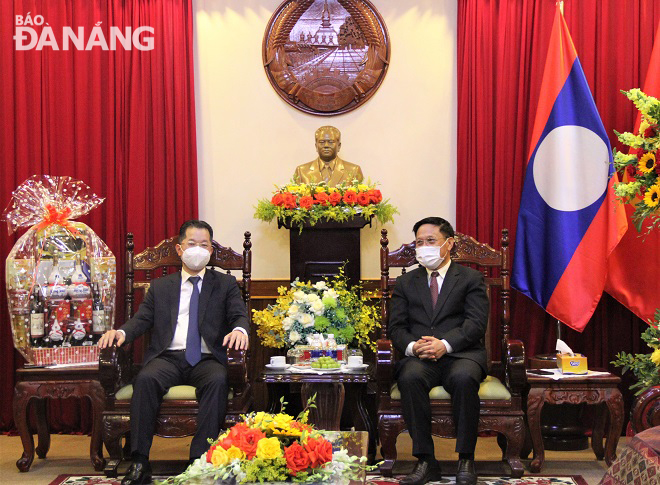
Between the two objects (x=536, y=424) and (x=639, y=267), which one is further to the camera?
(x=639, y=267)

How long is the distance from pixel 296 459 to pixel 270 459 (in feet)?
0.27

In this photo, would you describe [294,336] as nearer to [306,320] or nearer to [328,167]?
→ [306,320]

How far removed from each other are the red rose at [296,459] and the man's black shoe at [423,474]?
1496 mm

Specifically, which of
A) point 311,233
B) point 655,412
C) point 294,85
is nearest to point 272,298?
point 311,233

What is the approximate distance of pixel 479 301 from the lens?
14.5 ft

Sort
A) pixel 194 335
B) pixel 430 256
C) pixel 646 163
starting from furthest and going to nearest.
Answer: pixel 430 256 → pixel 194 335 → pixel 646 163

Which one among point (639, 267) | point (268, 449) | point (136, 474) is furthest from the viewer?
point (639, 267)

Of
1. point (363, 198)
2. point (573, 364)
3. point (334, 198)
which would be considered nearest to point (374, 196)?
point (363, 198)

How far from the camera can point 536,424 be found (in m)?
4.35

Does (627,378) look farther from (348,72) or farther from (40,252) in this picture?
(40,252)

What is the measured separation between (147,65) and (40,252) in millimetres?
1515

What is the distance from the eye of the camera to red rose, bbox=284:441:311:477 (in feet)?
8.67

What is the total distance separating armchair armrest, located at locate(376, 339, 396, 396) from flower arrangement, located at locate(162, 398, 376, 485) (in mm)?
1445

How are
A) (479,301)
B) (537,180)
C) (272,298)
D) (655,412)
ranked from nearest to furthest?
(655,412)
(479,301)
(537,180)
(272,298)
